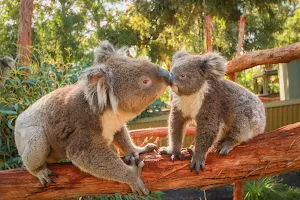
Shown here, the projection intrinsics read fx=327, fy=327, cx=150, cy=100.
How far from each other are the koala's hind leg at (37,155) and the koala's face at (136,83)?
0.61 m

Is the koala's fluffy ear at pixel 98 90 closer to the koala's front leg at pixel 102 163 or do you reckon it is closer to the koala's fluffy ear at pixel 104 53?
the koala's front leg at pixel 102 163

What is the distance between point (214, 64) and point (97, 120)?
3.14 feet

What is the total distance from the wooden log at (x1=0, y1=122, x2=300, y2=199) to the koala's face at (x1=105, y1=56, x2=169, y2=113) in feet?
1.44

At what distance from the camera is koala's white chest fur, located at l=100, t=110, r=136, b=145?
2196 millimetres

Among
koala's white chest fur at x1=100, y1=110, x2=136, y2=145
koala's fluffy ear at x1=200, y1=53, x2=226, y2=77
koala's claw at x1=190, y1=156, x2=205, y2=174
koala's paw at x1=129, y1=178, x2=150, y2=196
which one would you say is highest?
koala's fluffy ear at x1=200, y1=53, x2=226, y2=77

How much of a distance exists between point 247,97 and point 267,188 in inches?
161

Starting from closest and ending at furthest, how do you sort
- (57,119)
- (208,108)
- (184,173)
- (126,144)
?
(184,173), (57,119), (208,108), (126,144)

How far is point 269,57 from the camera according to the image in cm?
468

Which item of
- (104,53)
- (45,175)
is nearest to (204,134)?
(104,53)

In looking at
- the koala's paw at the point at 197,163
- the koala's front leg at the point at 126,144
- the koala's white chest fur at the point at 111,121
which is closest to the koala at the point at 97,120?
the koala's white chest fur at the point at 111,121

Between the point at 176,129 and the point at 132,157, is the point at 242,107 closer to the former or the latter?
the point at 176,129

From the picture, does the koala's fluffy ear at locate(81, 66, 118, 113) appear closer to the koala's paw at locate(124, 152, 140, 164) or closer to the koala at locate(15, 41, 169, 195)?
the koala at locate(15, 41, 169, 195)

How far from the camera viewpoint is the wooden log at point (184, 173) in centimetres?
218

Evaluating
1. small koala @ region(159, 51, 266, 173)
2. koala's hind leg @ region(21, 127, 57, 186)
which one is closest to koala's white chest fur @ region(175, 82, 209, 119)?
small koala @ region(159, 51, 266, 173)
